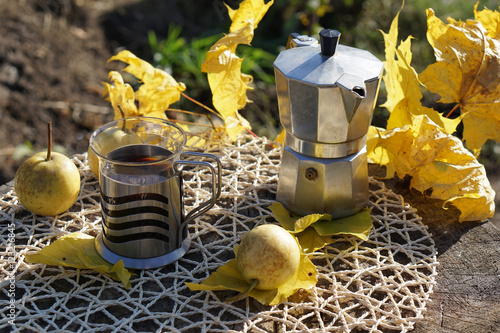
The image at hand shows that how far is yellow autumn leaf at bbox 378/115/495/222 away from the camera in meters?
1.08

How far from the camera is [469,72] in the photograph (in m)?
1.14

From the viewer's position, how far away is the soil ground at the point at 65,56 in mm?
2281

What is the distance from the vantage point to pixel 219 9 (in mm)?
2967

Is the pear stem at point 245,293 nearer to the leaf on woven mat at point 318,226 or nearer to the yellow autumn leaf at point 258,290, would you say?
the yellow autumn leaf at point 258,290

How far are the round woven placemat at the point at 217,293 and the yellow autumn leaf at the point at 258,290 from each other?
18 mm

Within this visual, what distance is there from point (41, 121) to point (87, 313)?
1.67 metres

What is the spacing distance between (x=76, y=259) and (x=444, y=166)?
774 mm

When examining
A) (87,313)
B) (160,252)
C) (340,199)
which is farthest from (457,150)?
(87,313)

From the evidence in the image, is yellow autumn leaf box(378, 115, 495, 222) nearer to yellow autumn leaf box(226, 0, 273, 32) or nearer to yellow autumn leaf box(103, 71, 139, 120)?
yellow autumn leaf box(226, 0, 273, 32)

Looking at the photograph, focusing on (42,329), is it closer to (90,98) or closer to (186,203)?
(186,203)

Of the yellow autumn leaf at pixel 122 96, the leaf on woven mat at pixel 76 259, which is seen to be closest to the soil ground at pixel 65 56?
the yellow autumn leaf at pixel 122 96

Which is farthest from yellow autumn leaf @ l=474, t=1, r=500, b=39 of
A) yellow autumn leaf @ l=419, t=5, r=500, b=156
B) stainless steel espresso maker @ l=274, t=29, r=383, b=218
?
stainless steel espresso maker @ l=274, t=29, r=383, b=218

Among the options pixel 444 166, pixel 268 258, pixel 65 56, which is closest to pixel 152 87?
pixel 268 258

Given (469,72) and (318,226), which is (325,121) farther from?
(469,72)
